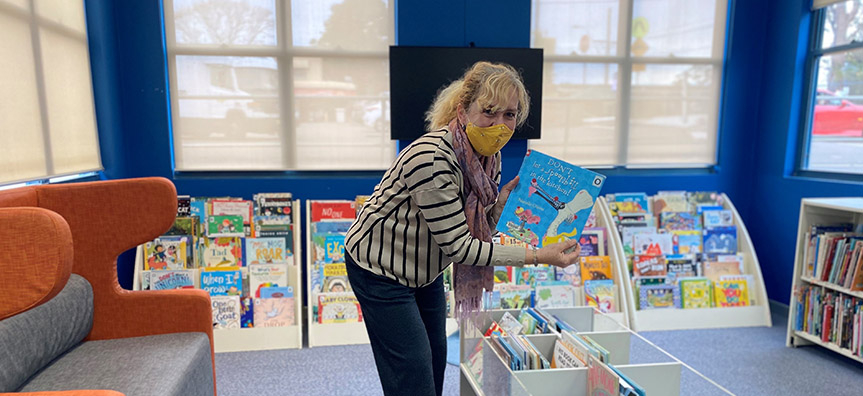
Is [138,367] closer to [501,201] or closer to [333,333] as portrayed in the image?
[501,201]

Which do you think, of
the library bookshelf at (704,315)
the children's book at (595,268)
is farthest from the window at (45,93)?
the library bookshelf at (704,315)

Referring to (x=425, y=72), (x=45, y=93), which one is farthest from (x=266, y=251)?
(x=425, y=72)

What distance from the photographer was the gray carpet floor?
268 centimetres

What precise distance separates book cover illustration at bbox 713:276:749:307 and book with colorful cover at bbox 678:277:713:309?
60mm

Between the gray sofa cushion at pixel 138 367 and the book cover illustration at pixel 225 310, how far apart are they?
104 cm

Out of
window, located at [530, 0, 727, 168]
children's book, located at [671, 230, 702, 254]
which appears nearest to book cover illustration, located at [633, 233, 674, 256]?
children's book, located at [671, 230, 702, 254]

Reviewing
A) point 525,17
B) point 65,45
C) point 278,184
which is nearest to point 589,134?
point 525,17

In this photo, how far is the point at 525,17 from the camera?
3602 millimetres

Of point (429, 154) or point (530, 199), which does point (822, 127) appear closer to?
point (530, 199)

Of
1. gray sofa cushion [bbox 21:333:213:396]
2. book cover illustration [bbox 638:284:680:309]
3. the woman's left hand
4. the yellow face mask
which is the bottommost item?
book cover illustration [bbox 638:284:680:309]

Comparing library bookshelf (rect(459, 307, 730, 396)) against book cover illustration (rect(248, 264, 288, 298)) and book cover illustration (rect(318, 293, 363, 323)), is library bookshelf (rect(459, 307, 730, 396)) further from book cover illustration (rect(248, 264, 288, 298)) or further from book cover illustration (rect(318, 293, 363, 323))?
book cover illustration (rect(248, 264, 288, 298))

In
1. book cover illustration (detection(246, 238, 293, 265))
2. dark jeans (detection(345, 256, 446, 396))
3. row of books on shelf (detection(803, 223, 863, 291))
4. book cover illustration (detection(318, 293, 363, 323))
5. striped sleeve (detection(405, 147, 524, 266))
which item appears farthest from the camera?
book cover illustration (detection(246, 238, 293, 265))

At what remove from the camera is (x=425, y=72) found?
11.3 ft

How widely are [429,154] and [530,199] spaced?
0.43 metres
